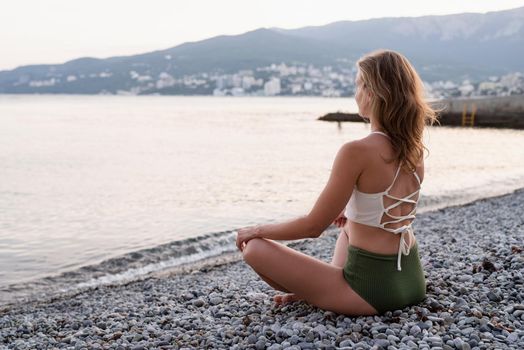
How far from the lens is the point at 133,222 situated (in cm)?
1424

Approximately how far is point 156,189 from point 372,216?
17.0 m

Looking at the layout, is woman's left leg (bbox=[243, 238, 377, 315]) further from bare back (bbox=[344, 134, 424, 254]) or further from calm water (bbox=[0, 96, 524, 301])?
calm water (bbox=[0, 96, 524, 301])

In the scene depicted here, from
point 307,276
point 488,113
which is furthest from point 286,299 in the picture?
point 488,113

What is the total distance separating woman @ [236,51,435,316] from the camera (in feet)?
12.1

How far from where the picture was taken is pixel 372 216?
386 cm

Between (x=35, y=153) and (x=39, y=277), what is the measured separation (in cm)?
2633

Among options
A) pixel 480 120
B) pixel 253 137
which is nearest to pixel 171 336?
pixel 253 137

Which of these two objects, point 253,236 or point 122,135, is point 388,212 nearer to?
point 253,236

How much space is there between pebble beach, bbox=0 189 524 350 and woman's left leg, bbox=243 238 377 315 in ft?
0.37

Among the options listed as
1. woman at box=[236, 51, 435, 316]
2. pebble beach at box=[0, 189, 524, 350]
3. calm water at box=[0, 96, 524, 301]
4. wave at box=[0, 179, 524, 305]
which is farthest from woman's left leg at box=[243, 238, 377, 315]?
wave at box=[0, 179, 524, 305]

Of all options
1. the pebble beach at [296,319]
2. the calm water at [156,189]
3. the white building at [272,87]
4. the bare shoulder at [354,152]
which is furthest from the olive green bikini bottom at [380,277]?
the white building at [272,87]

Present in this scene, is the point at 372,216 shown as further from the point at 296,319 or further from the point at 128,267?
the point at 128,267

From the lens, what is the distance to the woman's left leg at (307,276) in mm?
4016

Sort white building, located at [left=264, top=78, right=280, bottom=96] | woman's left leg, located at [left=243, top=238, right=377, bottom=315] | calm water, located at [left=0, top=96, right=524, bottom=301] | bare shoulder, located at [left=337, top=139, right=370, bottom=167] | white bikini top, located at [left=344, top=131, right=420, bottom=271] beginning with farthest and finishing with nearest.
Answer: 1. white building, located at [left=264, top=78, right=280, bottom=96]
2. calm water, located at [left=0, top=96, right=524, bottom=301]
3. woman's left leg, located at [left=243, top=238, right=377, bottom=315]
4. white bikini top, located at [left=344, top=131, right=420, bottom=271]
5. bare shoulder, located at [left=337, top=139, right=370, bottom=167]
